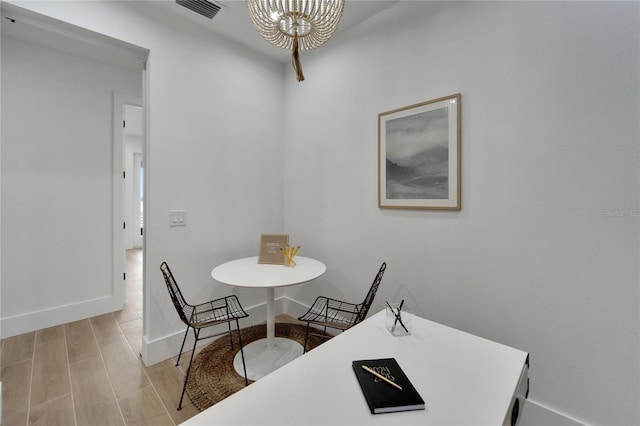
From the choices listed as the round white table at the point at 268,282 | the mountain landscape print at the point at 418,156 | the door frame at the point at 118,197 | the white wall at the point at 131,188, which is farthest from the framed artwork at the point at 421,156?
the white wall at the point at 131,188

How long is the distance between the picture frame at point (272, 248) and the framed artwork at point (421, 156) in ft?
3.01

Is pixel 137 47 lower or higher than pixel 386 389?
higher

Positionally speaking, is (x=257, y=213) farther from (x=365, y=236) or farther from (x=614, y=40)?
(x=614, y=40)

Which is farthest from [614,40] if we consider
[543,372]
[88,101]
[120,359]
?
[88,101]

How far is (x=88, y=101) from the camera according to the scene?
2871 mm

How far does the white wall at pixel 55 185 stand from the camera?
2498 millimetres

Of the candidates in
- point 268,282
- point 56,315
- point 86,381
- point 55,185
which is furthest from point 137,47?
point 56,315

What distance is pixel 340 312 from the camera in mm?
2488

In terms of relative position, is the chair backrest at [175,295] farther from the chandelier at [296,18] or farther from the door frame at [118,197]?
the chandelier at [296,18]

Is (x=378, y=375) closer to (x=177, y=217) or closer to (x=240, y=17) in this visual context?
(x=177, y=217)

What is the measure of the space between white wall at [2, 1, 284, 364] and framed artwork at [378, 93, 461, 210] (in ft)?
4.32

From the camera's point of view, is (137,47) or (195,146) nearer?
(137,47)

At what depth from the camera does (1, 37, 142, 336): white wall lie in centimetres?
250

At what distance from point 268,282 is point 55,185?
2.57 metres
